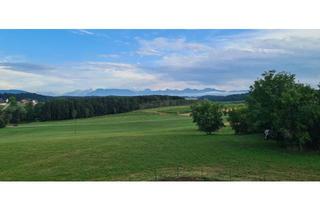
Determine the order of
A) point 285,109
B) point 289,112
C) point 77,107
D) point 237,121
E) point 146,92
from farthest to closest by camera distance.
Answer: point 237,121 < point 77,107 < point 146,92 < point 285,109 < point 289,112

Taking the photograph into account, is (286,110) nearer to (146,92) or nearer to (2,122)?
(146,92)

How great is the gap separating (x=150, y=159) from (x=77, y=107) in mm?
10710

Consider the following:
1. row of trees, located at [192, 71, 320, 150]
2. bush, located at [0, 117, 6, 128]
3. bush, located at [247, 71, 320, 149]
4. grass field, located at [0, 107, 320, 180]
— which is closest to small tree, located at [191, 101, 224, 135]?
grass field, located at [0, 107, 320, 180]

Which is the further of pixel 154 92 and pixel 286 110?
pixel 154 92

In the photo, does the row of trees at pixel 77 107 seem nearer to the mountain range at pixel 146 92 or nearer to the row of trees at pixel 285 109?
the mountain range at pixel 146 92

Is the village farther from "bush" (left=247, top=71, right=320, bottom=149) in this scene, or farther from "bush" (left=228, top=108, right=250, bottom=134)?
"bush" (left=228, top=108, right=250, bottom=134)

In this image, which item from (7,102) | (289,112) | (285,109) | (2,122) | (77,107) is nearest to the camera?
(289,112)

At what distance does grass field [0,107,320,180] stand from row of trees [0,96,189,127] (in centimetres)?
99

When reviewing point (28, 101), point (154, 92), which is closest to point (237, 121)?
point (154, 92)

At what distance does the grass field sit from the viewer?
17.3 m

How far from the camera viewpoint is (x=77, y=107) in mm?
28406
